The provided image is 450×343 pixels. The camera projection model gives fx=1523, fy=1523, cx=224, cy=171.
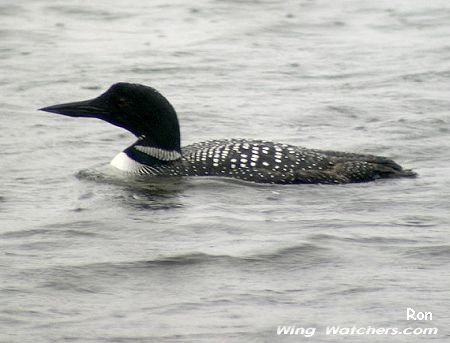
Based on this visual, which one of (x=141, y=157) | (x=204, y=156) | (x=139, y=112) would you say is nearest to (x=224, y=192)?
(x=204, y=156)

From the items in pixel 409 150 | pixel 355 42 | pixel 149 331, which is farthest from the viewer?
pixel 355 42

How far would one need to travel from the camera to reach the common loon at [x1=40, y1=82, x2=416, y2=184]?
884 cm

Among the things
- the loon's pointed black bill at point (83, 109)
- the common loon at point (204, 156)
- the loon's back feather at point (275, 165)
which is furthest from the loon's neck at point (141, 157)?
the loon's pointed black bill at point (83, 109)

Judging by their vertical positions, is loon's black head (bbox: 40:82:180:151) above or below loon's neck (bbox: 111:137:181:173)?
above

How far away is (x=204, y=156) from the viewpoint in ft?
29.2

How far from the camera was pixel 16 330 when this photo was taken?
638 cm

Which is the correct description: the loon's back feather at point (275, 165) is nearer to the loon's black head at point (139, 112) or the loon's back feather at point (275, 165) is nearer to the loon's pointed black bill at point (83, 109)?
the loon's black head at point (139, 112)


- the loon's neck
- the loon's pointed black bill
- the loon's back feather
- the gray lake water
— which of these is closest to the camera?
the gray lake water

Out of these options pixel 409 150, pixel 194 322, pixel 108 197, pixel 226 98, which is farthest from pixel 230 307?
pixel 226 98

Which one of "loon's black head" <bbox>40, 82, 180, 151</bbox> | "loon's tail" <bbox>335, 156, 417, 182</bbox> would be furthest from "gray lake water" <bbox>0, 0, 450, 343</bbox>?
"loon's black head" <bbox>40, 82, 180, 151</bbox>

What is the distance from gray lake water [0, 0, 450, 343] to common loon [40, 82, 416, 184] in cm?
8

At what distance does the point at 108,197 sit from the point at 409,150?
7.29 ft

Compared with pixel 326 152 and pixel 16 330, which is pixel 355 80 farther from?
pixel 16 330

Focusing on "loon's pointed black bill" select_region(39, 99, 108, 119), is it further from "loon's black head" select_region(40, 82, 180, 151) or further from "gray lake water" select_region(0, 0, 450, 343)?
"gray lake water" select_region(0, 0, 450, 343)
